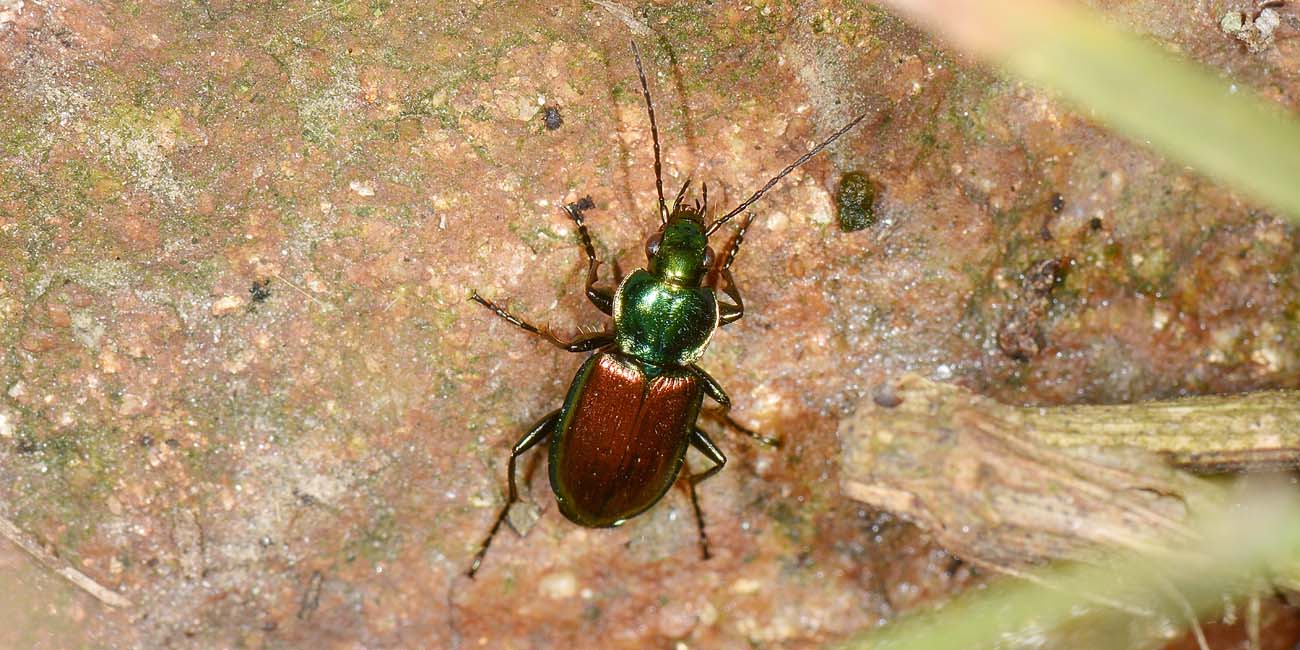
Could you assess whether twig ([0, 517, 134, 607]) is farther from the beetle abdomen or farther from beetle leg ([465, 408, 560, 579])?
the beetle abdomen

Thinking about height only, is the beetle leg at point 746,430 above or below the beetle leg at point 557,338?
above

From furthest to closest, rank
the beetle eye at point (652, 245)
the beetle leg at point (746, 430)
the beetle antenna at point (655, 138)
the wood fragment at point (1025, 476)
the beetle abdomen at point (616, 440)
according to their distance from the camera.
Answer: the beetle leg at point (746, 430)
the beetle eye at point (652, 245)
the beetle abdomen at point (616, 440)
the beetle antenna at point (655, 138)
the wood fragment at point (1025, 476)

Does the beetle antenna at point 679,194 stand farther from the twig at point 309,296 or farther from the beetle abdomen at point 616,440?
the twig at point 309,296

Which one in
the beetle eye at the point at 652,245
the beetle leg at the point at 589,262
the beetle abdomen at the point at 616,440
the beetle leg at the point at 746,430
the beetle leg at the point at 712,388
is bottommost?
the beetle abdomen at the point at 616,440

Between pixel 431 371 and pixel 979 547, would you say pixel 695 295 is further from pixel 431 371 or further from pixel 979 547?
pixel 979 547

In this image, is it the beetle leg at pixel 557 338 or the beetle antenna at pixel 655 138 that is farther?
the beetle leg at pixel 557 338

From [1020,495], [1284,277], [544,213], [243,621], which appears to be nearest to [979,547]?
[1020,495]

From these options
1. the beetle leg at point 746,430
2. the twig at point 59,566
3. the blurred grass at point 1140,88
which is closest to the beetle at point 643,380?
the beetle leg at point 746,430
